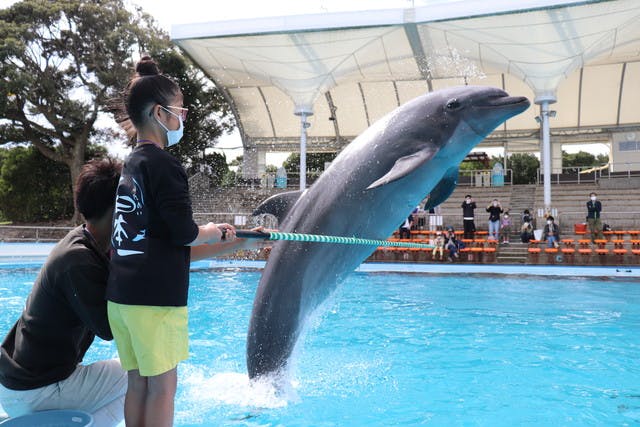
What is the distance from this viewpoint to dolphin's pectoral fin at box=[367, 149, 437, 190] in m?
3.11

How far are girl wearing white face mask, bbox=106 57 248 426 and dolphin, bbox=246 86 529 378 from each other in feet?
4.71

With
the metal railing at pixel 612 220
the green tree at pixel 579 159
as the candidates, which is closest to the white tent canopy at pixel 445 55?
the metal railing at pixel 612 220

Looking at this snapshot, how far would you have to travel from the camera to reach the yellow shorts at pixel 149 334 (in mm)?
2049

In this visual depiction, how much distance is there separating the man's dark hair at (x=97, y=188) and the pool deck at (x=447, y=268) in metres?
11.5

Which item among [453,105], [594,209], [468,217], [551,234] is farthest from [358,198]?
[594,209]

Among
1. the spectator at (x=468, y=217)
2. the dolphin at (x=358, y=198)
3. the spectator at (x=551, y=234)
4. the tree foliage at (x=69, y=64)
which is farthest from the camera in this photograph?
the tree foliage at (x=69, y=64)

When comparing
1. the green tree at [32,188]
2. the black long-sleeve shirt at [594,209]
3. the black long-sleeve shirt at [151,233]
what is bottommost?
the black long-sleeve shirt at [151,233]

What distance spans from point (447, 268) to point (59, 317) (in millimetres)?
13187

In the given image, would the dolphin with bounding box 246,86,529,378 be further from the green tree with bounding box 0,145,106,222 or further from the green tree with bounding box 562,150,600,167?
the green tree with bounding box 562,150,600,167

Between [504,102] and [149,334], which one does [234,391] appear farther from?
[504,102]

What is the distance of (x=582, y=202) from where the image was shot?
2308cm

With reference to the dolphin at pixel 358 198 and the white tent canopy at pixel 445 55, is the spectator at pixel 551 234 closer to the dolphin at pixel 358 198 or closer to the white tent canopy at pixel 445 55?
the white tent canopy at pixel 445 55

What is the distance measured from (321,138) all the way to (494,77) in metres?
11.7

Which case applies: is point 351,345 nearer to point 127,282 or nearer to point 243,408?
point 243,408
